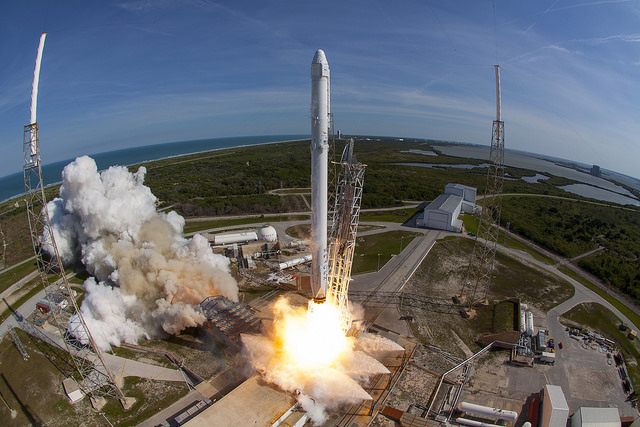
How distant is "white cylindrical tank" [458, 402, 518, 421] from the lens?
1759 centimetres

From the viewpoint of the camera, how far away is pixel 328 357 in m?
19.8

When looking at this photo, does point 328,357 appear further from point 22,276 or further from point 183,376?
point 22,276

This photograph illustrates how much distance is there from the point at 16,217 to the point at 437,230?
2857 inches

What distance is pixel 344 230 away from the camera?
2108 cm

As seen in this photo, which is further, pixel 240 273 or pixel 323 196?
pixel 240 273

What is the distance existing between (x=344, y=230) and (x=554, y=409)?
14155 mm

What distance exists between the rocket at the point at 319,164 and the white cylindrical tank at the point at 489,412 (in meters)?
9.68

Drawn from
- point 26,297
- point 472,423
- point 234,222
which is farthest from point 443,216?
point 26,297

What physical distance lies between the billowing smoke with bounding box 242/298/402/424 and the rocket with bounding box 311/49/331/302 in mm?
2468

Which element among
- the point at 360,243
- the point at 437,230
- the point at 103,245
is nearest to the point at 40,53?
the point at 103,245

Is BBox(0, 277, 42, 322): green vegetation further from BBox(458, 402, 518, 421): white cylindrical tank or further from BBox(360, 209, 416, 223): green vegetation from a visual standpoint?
BBox(360, 209, 416, 223): green vegetation

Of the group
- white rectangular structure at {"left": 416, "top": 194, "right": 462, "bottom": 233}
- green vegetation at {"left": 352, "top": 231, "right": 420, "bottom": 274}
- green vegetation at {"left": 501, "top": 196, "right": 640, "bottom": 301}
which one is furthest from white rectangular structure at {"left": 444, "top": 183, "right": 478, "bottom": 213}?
green vegetation at {"left": 352, "top": 231, "right": 420, "bottom": 274}

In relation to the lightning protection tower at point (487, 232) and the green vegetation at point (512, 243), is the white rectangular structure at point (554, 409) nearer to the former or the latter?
the lightning protection tower at point (487, 232)

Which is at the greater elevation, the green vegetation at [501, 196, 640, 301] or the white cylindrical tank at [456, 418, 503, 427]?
the green vegetation at [501, 196, 640, 301]
